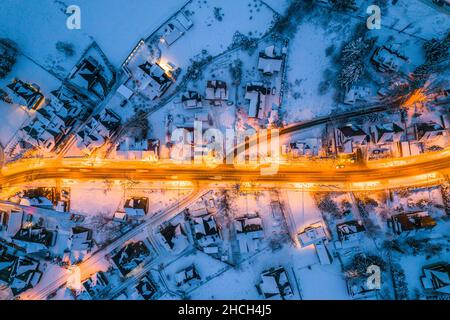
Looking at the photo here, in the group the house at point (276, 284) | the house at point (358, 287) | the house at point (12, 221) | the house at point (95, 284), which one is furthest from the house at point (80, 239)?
the house at point (358, 287)

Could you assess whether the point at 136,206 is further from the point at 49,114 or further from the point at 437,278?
the point at 437,278

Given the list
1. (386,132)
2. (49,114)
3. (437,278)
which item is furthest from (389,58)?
(49,114)

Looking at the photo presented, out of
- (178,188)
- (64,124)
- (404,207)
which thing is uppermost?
(64,124)

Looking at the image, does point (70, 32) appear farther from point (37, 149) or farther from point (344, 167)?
point (344, 167)

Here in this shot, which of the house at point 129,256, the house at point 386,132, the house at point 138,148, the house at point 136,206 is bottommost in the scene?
the house at point 129,256

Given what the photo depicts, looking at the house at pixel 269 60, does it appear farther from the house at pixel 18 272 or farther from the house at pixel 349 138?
the house at pixel 18 272

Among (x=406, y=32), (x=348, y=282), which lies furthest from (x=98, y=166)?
A: (x=406, y=32)
